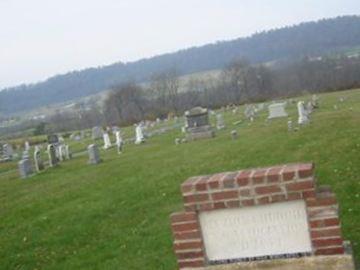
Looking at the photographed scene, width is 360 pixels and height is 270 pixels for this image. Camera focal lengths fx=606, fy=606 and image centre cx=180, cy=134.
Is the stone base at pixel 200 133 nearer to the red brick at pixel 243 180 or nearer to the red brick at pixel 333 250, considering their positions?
the red brick at pixel 243 180

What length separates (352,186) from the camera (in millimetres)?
10898

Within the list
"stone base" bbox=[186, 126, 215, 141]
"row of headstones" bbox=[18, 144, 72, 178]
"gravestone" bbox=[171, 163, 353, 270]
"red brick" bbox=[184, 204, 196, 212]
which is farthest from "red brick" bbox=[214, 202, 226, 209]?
"stone base" bbox=[186, 126, 215, 141]

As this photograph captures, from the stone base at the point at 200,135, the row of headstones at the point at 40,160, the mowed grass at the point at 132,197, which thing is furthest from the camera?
the stone base at the point at 200,135

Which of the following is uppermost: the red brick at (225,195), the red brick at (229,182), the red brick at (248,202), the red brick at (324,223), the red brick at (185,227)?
the red brick at (229,182)

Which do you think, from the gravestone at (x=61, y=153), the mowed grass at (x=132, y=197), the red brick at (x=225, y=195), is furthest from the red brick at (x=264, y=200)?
the gravestone at (x=61, y=153)

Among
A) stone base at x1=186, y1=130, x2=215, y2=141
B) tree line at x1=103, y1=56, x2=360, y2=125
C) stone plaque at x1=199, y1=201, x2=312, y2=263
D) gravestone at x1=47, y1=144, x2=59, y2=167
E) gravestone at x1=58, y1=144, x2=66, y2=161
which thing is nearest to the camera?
stone plaque at x1=199, y1=201, x2=312, y2=263

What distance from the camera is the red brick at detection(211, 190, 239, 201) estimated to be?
5781mm

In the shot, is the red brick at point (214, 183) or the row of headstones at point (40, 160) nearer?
the red brick at point (214, 183)

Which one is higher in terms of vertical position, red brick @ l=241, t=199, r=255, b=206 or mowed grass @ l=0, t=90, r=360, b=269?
red brick @ l=241, t=199, r=255, b=206

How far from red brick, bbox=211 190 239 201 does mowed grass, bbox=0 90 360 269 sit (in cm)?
254

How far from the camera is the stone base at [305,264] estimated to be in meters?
5.66

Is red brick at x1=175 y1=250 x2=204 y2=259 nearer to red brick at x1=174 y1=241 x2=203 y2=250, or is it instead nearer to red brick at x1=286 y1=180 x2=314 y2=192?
red brick at x1=174 y1=241 x2=203 y2=250

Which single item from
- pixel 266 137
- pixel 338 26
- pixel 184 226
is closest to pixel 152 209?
pixel 184 226

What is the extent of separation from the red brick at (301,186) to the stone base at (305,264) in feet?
2.23
